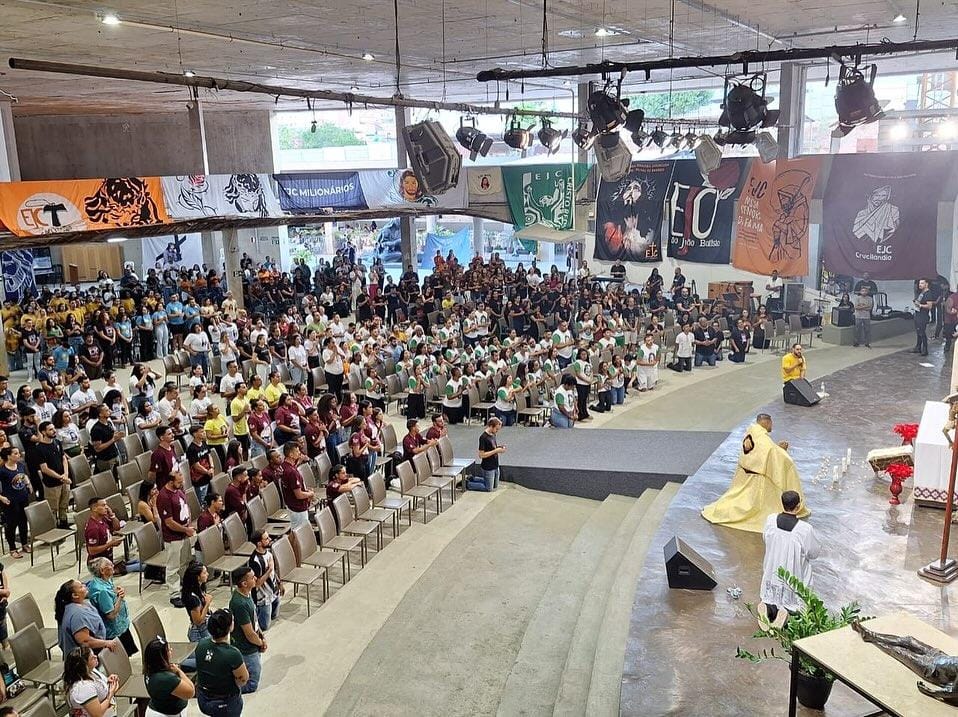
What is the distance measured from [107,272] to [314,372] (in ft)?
56.0

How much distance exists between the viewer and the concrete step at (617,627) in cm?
618

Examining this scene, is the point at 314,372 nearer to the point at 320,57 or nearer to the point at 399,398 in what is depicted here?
the point at 399,398

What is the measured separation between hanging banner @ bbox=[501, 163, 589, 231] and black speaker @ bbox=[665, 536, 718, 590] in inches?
686

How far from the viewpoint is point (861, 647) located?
4.64 metres

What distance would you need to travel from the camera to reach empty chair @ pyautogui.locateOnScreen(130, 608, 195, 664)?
6.73 meters

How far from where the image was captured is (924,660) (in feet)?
14.4

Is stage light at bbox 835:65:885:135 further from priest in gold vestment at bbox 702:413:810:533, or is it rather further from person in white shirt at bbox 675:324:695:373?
person in white shirt at bbox 675:324:695:373

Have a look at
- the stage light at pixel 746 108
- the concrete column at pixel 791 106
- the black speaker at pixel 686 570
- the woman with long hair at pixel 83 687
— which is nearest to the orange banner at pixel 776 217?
the concrete column at pixel 791 106

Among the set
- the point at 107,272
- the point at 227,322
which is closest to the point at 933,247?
the point at 227,322

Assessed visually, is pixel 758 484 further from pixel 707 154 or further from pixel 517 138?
pixel 707 154

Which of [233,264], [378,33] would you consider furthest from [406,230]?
[378,33]

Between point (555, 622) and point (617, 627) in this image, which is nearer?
point (617, 627)

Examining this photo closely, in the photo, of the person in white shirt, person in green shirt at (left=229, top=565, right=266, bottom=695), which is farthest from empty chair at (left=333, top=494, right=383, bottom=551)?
the person in white shirt

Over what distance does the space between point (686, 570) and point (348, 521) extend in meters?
3.78
